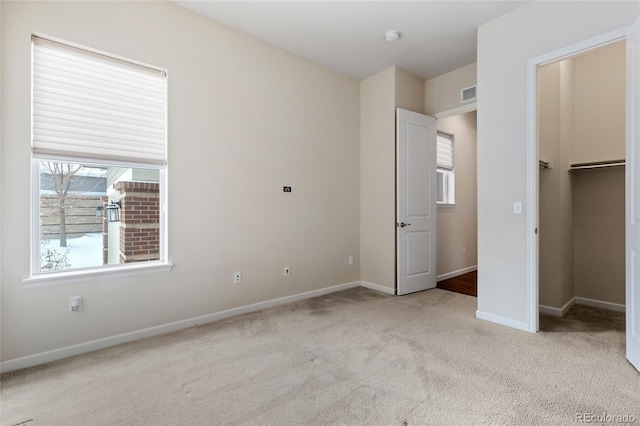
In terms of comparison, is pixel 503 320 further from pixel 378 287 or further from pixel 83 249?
pixel 83 249

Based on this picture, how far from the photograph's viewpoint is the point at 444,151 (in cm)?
501

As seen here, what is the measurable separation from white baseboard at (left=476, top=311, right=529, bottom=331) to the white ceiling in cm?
292

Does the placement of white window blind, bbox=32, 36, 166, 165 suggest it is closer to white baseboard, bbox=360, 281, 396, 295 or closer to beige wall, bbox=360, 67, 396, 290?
beige wall, bbox=360, 67, 396, 290

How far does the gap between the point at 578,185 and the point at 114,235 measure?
16.0ft

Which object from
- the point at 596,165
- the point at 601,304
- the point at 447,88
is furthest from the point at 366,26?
the point at 601,304

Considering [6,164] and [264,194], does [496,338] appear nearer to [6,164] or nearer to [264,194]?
[264,194]

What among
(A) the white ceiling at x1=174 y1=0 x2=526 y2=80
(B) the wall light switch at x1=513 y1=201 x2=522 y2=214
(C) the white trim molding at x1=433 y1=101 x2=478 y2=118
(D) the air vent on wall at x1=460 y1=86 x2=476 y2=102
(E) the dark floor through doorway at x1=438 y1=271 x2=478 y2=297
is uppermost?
(A) the white ceiling at x1=174 y1=0 x2=526 y2=80

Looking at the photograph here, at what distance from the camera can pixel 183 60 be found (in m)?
2.89

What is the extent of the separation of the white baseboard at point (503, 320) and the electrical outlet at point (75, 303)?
11.7 ft

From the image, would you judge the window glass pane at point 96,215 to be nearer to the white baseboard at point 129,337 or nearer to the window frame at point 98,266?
the window frame at point 98,266

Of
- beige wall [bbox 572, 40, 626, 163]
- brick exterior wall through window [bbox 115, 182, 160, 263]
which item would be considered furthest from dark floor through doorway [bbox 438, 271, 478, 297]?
brick exterior wall through window [bbox 115, 182, 160, 263]

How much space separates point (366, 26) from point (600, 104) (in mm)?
2748

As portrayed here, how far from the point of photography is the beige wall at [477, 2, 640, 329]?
2.71 m

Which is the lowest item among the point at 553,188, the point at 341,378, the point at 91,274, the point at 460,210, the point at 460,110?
the point at 341,378
